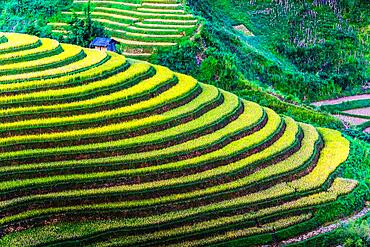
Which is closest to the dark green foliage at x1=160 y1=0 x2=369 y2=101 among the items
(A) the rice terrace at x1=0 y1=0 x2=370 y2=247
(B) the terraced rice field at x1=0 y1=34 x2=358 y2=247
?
(A) the rice terrace at x1=0 y1=0 x2=370 y2=247

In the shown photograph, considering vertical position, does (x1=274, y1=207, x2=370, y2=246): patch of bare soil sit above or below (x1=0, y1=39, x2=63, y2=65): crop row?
below

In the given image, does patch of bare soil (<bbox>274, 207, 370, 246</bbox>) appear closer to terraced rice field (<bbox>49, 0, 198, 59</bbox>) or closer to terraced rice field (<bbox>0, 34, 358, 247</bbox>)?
terraced rice field (<bbox>0, 34, 358, 247</bbox>)

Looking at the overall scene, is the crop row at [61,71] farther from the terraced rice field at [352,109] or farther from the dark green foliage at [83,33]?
the terraced rice field at [352,109]

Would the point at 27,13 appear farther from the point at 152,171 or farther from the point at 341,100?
the point at 152,171

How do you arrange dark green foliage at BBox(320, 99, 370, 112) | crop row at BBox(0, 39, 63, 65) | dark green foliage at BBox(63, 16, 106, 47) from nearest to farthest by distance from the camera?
crop row at BBox(0, 39, 63, 65) < dark green foliage at BBox(63, 16, 106, 47) < dark green foliage at BBox(320, 99, 370, 112)

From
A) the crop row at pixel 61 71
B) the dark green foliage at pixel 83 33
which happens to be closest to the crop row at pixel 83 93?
the crop row at pixel 61 71

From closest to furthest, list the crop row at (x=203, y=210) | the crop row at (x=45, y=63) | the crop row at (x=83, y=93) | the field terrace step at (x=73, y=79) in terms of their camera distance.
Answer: the crop row at (x=203, y=210) < the crop row at (x=83, y=93) < the field terrace step at (x=73, y=79) < the crop row at (x=45, y=63)
